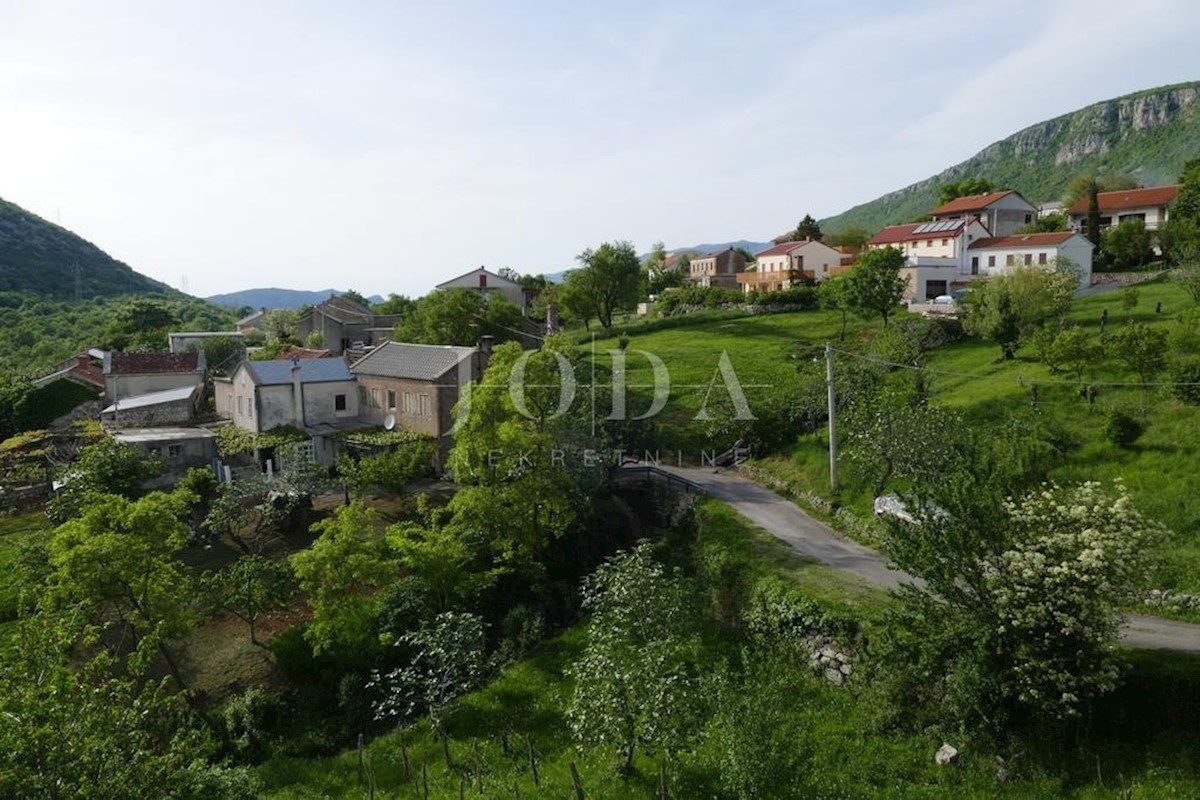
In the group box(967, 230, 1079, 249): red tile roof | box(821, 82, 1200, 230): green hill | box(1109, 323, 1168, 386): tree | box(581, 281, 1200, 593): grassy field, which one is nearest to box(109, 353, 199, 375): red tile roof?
box(581, 281, 1200, 593): grassy field

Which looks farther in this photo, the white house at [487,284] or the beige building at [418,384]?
the white house at [487,284]

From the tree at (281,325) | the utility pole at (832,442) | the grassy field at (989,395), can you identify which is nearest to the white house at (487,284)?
the tree at (281,325)

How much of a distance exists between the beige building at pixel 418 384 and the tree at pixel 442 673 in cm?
1627

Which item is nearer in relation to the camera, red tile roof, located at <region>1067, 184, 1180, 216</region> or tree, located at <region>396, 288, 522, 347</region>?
tree, located at <region>396, 288, 522, 347</region>

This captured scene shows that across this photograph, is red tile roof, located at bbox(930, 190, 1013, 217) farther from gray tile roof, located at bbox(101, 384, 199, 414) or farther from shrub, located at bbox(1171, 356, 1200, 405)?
gray tile roof, located at bbox(101, 384, 199, 414)

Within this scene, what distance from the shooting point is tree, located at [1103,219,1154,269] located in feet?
191

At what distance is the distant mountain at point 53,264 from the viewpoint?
436 ft

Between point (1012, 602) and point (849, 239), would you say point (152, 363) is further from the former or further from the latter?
point (849, 239)

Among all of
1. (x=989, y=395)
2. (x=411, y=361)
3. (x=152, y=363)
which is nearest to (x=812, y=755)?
(x=989, y=395)

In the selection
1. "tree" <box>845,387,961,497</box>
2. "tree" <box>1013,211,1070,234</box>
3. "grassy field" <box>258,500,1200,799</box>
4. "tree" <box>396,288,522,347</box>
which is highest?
"tree" <box>1013,211,1070,234</box>

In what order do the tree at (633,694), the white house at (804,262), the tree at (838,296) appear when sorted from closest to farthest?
the tree at (633,694) < the tree at (838,296) < the white house at (804,262)

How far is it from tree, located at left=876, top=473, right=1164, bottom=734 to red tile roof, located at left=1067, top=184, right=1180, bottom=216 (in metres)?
68.0

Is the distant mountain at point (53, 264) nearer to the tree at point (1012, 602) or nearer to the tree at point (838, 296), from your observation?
the tree at point (838, 296)

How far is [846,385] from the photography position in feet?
105
